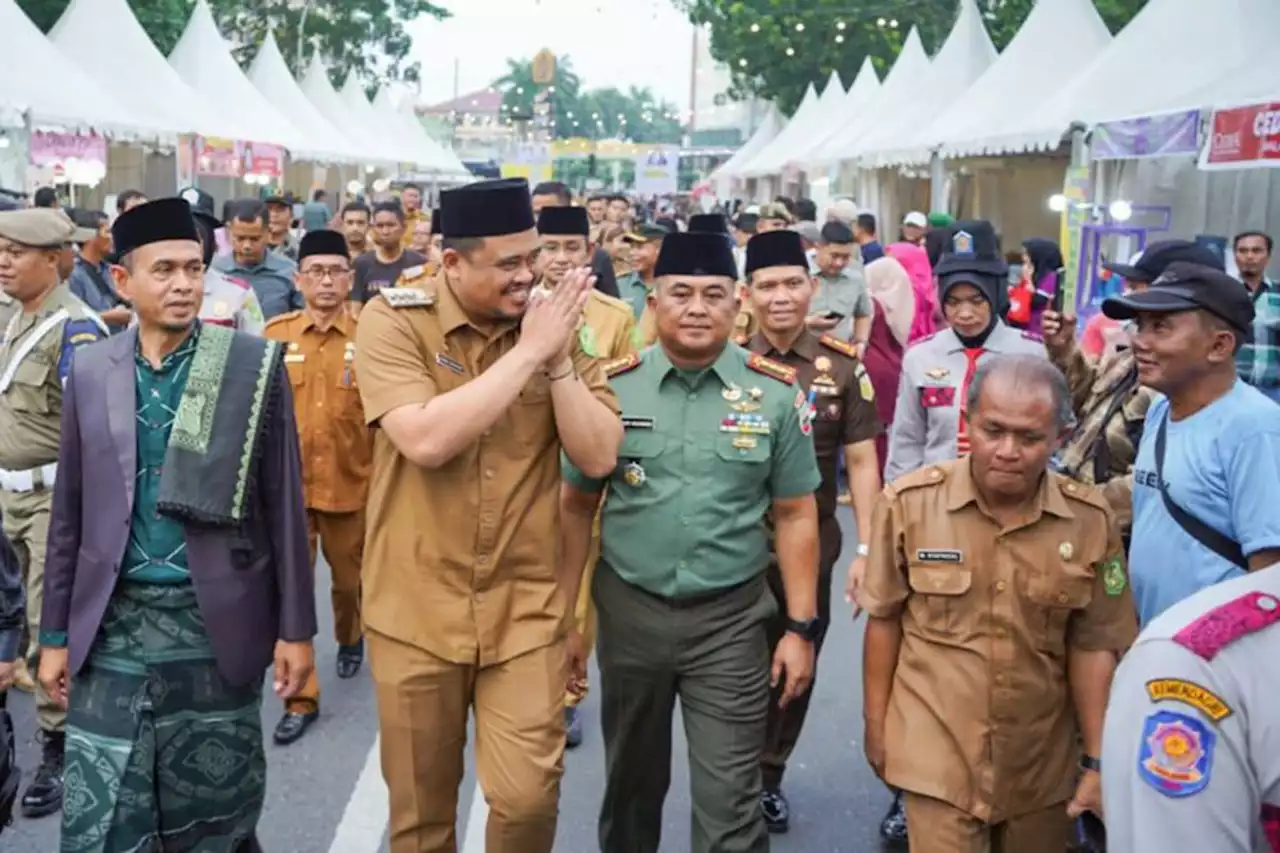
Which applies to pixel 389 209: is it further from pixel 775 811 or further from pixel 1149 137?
pixel 1149 137

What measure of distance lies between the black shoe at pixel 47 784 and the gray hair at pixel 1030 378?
3388 mm

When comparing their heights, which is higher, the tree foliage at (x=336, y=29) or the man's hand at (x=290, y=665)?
the tree foliage at (x=336, y=29)

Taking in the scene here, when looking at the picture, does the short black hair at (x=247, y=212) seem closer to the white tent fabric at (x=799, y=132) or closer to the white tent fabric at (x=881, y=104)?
the white tent fabric at (x=881, y=104)

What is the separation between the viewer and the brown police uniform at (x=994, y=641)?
11.1 ft

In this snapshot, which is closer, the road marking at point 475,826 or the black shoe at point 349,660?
Result: the road marking at point 475,826

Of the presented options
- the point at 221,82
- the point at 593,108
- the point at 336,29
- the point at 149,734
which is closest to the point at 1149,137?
the point at 149,734

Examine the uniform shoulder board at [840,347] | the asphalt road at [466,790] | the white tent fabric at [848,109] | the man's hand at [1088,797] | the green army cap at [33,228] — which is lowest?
the asphalt road at [466,790]

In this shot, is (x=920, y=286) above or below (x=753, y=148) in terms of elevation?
A: below

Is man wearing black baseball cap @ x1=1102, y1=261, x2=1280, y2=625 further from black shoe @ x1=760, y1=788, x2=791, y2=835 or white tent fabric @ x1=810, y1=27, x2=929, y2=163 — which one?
white tent fabric @ x1=810, y1=27, x2=929, y2=163

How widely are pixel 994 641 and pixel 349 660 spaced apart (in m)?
3.76

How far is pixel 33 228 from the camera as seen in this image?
4.91 meters

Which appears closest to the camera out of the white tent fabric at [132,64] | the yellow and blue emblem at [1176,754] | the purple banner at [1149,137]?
the yellow and blue emblem at [1176,754]

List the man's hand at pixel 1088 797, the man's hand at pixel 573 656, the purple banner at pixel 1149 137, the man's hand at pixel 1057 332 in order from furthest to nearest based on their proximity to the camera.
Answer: the purple banner at pixel 1149 137, the man's hand at pixel 1057 332, the man's hand at pixel 573 656, the man's hand at pixel 1088 797

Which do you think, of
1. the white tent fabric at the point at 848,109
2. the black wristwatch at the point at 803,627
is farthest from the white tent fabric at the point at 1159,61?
the white tent fabric at the point at 848,109
